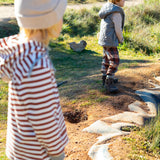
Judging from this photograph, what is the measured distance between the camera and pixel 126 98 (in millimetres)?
4590

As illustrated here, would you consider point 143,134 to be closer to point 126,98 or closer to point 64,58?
point 126,98

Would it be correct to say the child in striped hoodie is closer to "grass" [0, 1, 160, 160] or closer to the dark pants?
"grass" [0, 1, 160, 160]

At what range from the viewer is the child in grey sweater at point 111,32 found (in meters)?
4.48

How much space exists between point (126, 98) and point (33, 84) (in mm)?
3295

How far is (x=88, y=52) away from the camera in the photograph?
360 inches

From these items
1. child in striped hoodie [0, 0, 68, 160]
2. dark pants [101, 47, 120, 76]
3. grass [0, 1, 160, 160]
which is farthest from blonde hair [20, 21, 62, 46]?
dark pants [101, 47, 120, 76]

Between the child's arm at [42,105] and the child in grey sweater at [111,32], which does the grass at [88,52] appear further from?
the child's arm at [42,105]

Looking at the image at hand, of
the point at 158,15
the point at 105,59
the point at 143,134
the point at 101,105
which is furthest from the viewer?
the point at 158,15

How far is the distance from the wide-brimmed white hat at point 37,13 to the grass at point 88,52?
2.01 metres

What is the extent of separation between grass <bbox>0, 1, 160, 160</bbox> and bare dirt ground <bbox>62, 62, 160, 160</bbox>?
0.65 ft

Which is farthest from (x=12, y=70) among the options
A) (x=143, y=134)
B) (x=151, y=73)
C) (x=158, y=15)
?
(x=158, y=15)

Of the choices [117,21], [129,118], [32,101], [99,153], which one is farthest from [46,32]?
[117,21]

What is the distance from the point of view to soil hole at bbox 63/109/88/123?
417 cm

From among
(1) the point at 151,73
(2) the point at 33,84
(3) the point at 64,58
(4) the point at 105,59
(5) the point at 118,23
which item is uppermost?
(2) the point at 33,84
